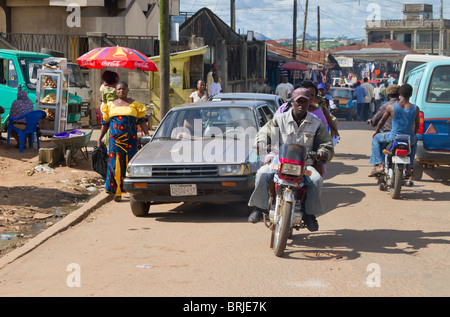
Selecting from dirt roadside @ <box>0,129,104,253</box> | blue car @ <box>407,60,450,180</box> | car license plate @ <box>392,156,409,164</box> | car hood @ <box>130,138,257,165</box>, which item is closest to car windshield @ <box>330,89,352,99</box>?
dirt roadside @ <box>0,129,104,253</box>

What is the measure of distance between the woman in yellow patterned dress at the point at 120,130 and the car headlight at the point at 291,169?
12.9 feet

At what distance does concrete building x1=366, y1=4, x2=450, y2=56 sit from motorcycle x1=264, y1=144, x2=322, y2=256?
314ft

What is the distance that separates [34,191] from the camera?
11.5 m

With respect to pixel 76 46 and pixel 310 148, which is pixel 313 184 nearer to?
pixel 310 148

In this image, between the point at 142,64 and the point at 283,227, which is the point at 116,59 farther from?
the point at 283,227

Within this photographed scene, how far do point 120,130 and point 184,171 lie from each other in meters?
1.93

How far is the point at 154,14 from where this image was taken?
40.8m

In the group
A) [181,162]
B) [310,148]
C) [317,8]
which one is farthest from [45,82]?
[317,8]

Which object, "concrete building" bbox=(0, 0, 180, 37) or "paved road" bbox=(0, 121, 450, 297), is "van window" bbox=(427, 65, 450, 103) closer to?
"paved road" bbox=(0, 121, 450, 297)

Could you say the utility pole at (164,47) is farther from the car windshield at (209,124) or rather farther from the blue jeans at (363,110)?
the blue jeans at (363,110)

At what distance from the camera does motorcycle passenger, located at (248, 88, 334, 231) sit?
7383mm

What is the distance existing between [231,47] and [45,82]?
18140 mm

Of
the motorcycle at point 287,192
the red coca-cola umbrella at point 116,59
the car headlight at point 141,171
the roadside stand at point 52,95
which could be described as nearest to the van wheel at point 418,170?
the car headlight at point 141,171

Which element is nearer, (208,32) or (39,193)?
(39,193)
